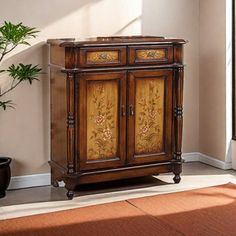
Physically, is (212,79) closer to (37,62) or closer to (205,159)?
(205,159)

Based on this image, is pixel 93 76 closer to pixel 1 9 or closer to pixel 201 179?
pixel 1 9

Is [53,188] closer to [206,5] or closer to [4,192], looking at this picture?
[4,192]

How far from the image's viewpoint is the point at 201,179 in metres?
5.00

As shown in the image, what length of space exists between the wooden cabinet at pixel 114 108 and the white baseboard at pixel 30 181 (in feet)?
0.26

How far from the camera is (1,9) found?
4578 millimetres

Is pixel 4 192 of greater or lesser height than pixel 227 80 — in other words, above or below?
below

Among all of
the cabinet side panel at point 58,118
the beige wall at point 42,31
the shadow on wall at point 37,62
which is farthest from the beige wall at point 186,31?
the cabinet side panel at point 58,118

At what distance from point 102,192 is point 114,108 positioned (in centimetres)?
68

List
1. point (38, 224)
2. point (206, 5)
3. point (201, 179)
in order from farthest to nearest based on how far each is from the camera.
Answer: point (206, 5), point (201, 179), point (38, 224)

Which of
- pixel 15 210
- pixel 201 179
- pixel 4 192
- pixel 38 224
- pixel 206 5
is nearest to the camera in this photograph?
pixel 38 224

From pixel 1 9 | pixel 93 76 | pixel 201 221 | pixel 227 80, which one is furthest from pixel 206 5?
pixel 201 221

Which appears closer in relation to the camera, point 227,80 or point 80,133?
point 80,133

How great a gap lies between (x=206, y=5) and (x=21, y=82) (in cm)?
189

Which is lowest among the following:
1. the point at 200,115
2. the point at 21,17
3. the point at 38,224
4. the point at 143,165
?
the point at 38,224
